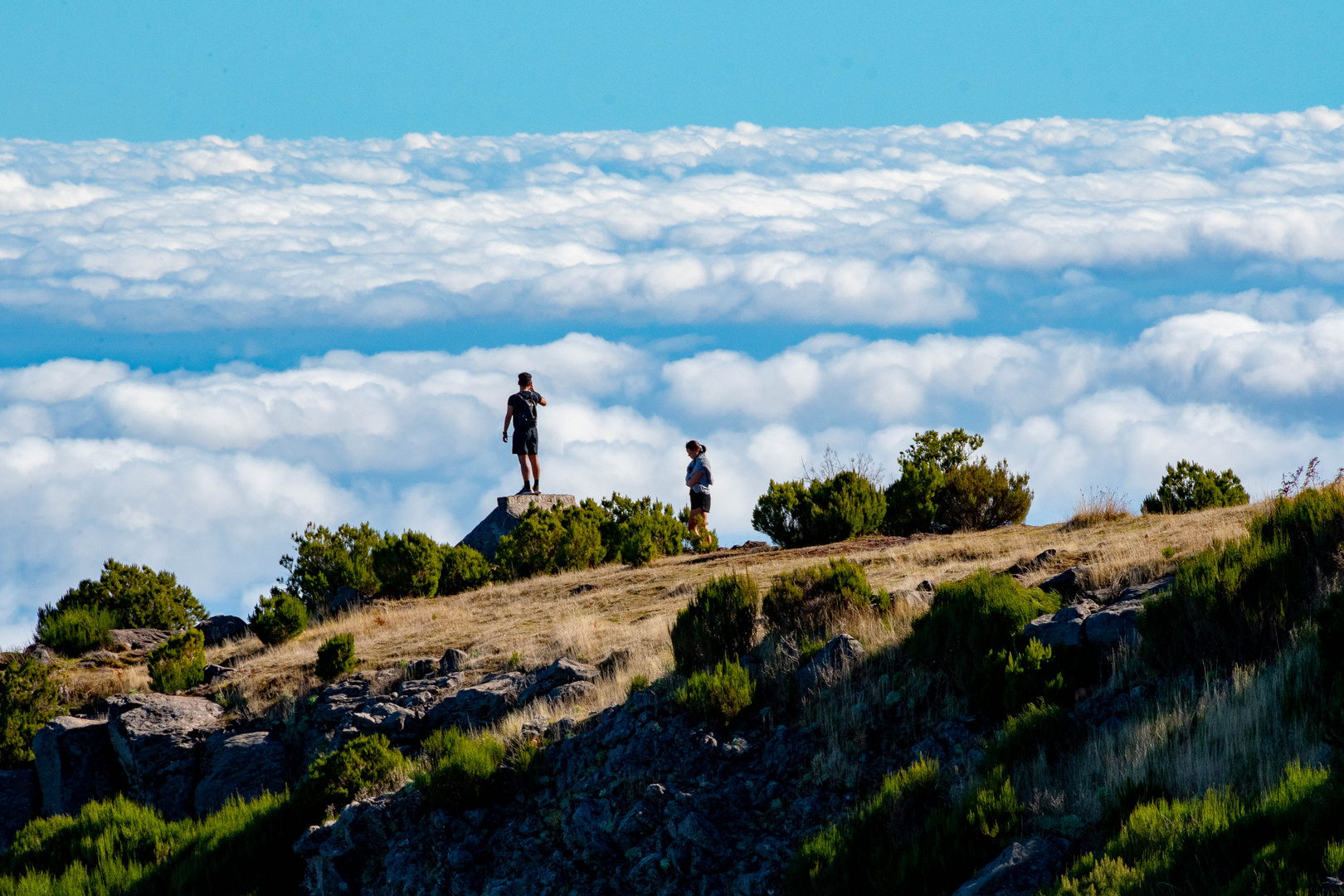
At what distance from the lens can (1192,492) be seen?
22219mm

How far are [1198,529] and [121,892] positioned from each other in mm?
13030

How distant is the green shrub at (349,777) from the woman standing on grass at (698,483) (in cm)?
1082

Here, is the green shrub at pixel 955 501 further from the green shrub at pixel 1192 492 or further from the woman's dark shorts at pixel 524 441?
the woman's dark shorts at pixel 524 441

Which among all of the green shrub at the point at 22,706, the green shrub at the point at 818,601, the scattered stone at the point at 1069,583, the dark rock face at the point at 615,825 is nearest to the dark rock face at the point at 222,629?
the green shrub at the point at 22,706

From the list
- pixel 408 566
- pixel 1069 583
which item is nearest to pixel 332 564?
pixel 408 566

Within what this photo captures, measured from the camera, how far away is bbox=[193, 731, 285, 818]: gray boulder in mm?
12922

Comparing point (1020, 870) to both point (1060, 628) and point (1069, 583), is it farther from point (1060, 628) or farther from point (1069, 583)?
point (1069, 583)

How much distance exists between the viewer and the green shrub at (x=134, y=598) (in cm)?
2134

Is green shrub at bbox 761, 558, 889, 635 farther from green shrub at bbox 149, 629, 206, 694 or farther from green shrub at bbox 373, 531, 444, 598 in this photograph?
green shrub at bbox 373, 531, 444, 598

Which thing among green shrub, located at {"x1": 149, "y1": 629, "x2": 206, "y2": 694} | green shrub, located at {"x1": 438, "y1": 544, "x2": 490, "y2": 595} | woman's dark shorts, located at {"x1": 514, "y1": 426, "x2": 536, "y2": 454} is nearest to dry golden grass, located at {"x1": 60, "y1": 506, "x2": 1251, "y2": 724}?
green shrub, located at {"x1": 149, "y1": 629, "x2": 206, "y2": 694}

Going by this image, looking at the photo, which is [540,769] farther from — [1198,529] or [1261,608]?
[1198,529]

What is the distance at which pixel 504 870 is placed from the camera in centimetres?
934

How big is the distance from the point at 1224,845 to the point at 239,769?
1092 centimetres

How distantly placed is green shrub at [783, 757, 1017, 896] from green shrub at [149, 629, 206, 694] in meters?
11.1
